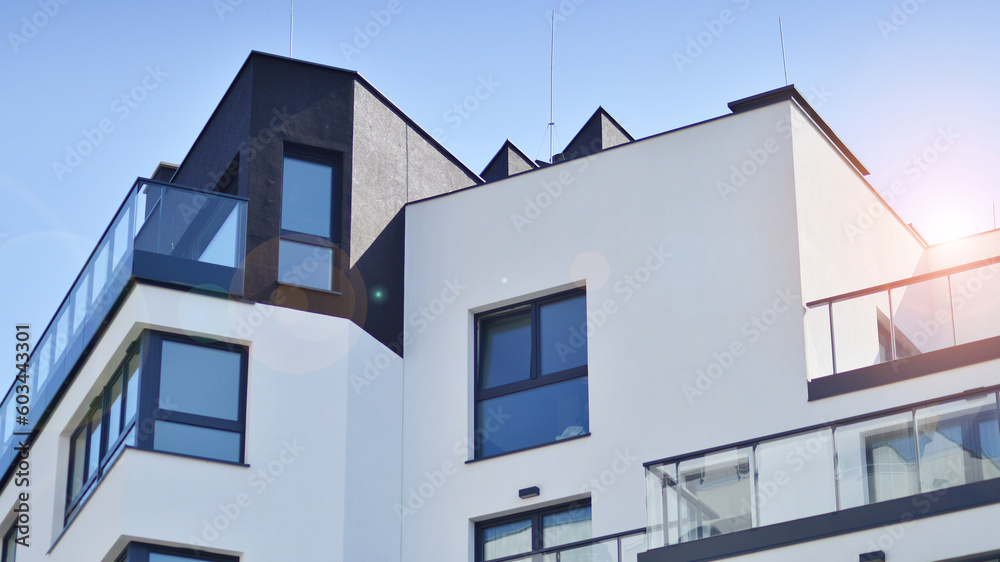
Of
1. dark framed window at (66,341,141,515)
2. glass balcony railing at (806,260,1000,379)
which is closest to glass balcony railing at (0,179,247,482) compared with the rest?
dark framed window at (66,341,141,515)

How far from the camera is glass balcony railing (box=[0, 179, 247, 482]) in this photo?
15375 millimetres

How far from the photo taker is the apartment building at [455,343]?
14.5 metres

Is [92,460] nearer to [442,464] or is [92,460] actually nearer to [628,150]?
[442,464]

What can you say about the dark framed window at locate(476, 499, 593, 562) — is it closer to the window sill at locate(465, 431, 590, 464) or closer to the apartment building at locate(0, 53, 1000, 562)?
the apartment building at locate(0, 53, 1000, 562)

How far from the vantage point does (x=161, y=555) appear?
47.3ft

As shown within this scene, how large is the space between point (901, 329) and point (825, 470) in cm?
577

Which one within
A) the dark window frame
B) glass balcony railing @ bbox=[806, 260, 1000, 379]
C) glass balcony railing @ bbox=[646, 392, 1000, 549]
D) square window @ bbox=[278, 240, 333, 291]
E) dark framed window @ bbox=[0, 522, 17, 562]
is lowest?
glass balcony railing @ bbox=[646, 392, 1000, 549]

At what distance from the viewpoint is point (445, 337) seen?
55.8ft

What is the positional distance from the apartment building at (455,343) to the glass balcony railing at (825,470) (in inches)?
1.9

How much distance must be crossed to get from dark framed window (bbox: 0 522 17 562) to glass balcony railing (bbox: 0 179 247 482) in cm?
370

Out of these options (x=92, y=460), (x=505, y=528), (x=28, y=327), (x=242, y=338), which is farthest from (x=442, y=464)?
(x=28, y=327)

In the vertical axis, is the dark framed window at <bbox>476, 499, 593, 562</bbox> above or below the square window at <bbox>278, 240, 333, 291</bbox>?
below

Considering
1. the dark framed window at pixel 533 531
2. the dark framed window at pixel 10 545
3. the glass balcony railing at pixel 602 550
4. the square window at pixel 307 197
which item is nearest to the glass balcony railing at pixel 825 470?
the glass balcony railing at pixel 602 550

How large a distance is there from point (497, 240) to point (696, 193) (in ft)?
9.05
